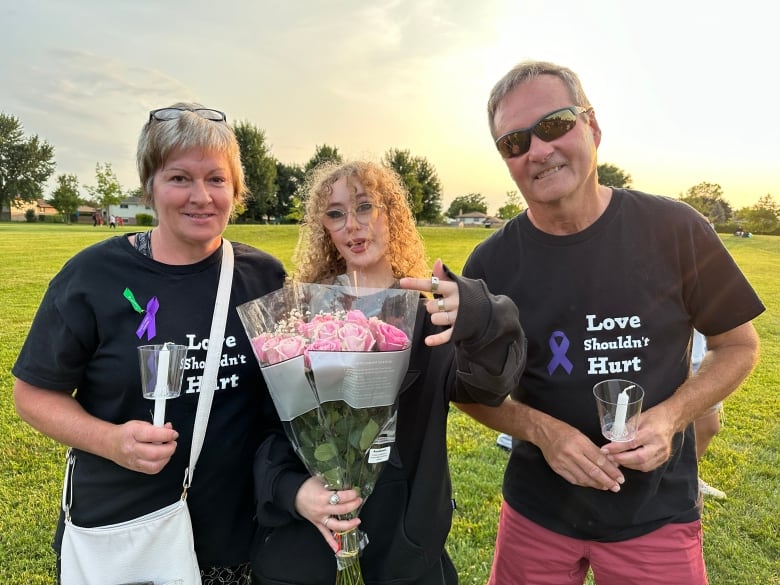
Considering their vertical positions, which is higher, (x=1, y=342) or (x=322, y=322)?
(x=322, y=322)

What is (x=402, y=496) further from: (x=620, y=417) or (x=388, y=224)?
(x=388, y=224)

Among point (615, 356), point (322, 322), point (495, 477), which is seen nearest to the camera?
point (322, 322)

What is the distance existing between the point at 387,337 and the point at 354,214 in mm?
1213

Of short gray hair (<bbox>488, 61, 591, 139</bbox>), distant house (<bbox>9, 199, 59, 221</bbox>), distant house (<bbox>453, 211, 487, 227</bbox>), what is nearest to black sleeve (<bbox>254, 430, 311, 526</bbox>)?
short gray hair (<bbox>488, 61, 591, 139</bbox>)

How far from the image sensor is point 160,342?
6.79ft

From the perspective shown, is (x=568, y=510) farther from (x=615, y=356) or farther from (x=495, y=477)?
(x=495, y=477)

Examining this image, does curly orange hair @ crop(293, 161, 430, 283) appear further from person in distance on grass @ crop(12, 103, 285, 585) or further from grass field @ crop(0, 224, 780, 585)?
grass field @ crop(0, 224, 780, 585)

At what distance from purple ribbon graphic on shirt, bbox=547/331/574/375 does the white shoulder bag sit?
145 centimetres

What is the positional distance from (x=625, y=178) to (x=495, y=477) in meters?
102

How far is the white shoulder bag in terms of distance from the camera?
6.54ft

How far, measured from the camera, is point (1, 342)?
9.35 meters

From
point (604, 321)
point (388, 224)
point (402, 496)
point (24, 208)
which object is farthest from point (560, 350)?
point (24, 208)

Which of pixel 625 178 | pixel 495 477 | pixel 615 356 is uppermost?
pixel 625 178

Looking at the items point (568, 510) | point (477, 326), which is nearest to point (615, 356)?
point (568, 510)
